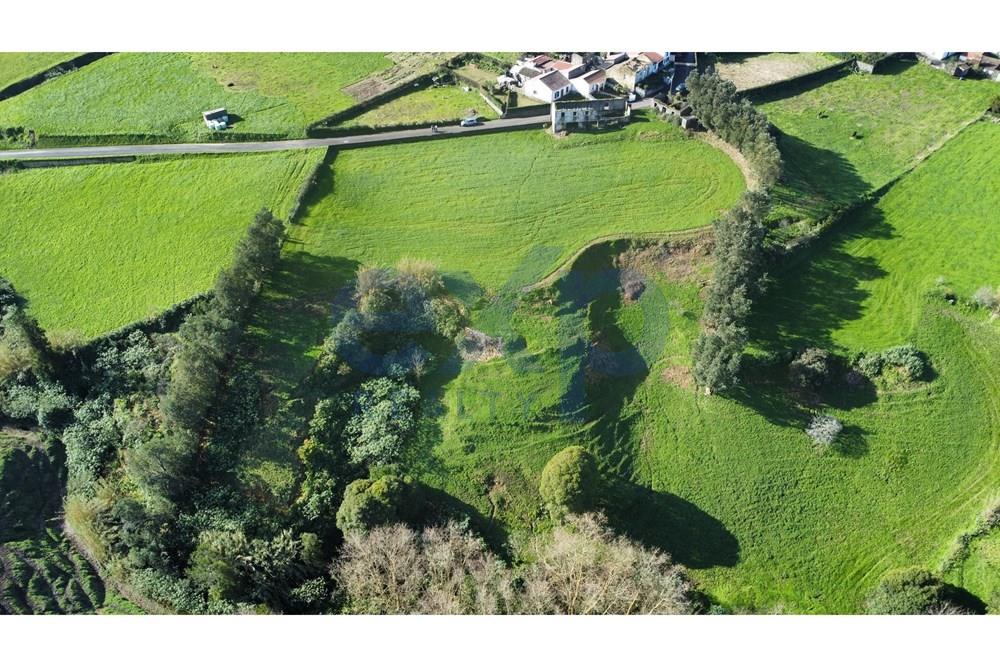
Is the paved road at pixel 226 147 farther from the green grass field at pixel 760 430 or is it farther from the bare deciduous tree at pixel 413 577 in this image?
the bare deciduous tree at pixel 413 577

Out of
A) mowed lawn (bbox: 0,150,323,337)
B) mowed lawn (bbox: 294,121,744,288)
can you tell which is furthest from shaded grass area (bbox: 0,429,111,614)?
mowed lawn (bbox: 294,121,744,288)

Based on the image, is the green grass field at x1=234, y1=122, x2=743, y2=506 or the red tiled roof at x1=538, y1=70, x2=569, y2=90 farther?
the red tiled roof at x1=538, y1=70, x2=569, y2=90

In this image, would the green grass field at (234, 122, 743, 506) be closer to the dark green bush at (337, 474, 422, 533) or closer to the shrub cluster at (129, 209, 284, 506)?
the shrub cluster at (129, 209, 284, 506)

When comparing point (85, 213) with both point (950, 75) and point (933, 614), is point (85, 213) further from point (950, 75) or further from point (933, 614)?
point (950, 75)

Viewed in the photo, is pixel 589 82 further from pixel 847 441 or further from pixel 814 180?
pixel 847 441

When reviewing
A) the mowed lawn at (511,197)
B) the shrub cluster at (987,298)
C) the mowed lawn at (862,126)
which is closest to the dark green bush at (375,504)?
the mowed lawn at (511,197)
